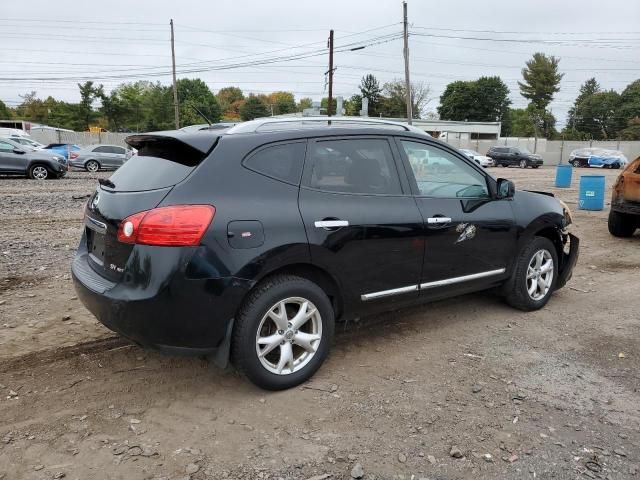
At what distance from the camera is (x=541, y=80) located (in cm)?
8825

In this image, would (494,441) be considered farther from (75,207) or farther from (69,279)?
(75,207)

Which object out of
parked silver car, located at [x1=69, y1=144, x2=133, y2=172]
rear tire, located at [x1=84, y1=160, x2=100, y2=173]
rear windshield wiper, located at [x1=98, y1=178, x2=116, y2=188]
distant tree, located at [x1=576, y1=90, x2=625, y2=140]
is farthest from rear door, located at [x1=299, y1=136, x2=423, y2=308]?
distant tree, located at [x1=576, y1=90, x2=625, y2=140]

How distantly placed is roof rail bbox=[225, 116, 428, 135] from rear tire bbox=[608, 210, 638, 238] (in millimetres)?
6537

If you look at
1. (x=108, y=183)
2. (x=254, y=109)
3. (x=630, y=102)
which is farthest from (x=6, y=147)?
(x=630, y=102)

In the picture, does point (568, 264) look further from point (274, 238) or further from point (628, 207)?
point (628, 207)

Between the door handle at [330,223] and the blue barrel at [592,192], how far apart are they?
37.3ft

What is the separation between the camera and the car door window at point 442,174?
4.27m

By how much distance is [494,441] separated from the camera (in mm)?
2992

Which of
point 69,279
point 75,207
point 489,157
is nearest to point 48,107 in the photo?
point 489,157

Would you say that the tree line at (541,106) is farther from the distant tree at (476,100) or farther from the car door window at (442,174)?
the car door window at (442,174)

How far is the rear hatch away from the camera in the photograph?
322cm

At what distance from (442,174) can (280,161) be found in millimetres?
1712

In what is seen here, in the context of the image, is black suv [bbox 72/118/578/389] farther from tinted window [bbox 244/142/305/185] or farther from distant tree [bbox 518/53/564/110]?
distant tree [bbox 518/53/564/110]

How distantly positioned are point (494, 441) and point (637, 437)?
840 mm
